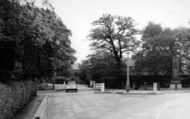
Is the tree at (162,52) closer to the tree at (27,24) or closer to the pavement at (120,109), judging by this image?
the pavement at (120,109)

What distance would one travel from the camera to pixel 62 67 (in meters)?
54.7

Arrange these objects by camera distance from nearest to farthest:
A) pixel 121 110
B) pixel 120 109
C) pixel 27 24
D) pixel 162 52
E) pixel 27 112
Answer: pixel 27 24, pixel 27 112, pixel 121 110, pixel 120 109, pixel 162 52

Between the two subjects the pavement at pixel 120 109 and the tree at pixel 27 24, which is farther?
the pavement at pixel 120 109

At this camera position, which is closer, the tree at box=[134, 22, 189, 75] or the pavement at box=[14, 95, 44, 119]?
the pavement at box=[14, 95, 44, 119]

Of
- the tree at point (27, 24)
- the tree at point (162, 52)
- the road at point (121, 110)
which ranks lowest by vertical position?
the road at point (121, 110)

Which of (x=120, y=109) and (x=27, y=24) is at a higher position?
(x=27, y=24)

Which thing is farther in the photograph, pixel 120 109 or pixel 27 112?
pixel 120 109

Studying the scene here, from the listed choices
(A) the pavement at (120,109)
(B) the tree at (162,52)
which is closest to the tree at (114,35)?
(B) the tree at (162,52)

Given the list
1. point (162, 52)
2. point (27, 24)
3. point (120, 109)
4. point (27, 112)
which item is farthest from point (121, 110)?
point (162, 52)

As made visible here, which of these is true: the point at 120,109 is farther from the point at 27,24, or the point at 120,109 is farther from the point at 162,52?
the point at 162,52

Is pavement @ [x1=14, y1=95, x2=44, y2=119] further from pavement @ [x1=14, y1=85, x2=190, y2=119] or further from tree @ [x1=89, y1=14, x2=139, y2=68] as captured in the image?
tree @ [x1=89, y1=14, x2=139, y2=68]

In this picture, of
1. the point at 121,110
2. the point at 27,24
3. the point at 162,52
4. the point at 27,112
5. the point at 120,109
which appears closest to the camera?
the point at 27,24

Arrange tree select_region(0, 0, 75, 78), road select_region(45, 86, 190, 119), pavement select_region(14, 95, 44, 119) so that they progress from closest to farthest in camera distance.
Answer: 1. tree select_region(0, 0, 75, 78)
2. pavement select_region(14, 95, 44, 119)
3. road select_region(45, 86, 190, 119)

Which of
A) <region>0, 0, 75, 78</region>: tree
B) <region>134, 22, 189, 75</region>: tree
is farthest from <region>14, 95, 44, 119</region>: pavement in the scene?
<region>134, 22, 189, 75</region>: tree
